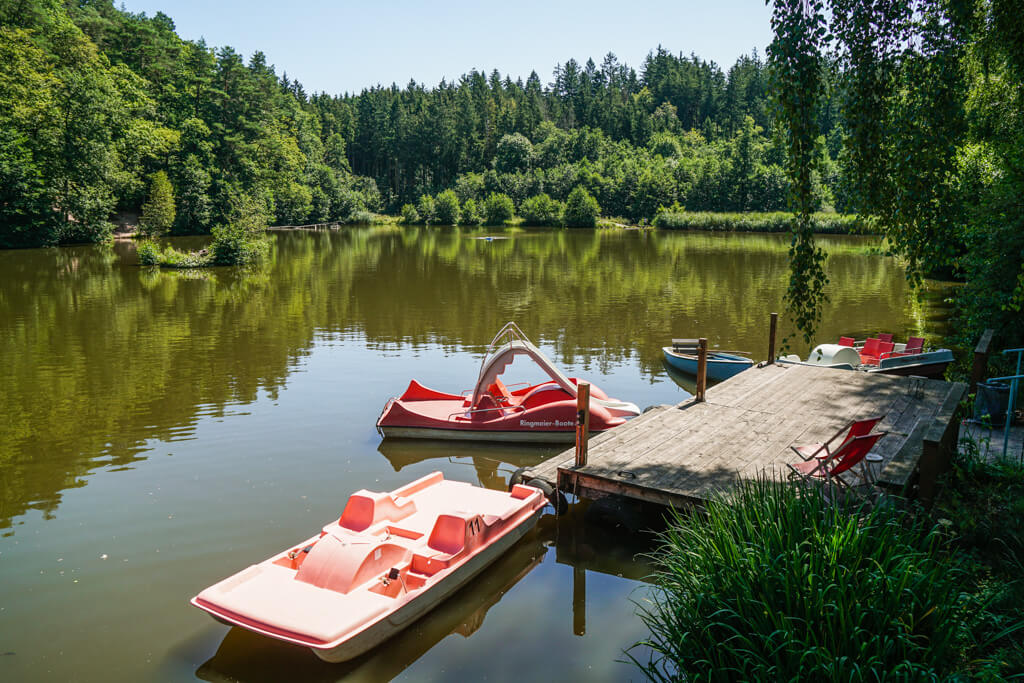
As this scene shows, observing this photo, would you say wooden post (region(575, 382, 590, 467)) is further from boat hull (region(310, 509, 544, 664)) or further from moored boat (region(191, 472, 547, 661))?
boat hull (region(310, 509, 544, 664))

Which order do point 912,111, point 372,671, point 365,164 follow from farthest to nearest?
point 365,164 < point 912,111 < point 372,671

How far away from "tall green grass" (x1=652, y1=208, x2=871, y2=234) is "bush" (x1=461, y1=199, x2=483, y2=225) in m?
22.4

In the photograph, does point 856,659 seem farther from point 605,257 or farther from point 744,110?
point 744,110

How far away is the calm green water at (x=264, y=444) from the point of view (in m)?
6.89

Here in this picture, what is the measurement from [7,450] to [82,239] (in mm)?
45725

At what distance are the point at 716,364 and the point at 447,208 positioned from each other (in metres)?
79.0

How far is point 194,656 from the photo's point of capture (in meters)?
6.67

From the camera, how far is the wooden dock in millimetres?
8180

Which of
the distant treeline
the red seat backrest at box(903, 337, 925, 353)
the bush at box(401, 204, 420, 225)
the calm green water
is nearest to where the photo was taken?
the calm green water

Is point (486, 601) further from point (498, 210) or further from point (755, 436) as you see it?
point (498, 210)

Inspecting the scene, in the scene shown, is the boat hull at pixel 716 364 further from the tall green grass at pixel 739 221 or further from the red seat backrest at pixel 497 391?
the tall green grass at pixel 739 221

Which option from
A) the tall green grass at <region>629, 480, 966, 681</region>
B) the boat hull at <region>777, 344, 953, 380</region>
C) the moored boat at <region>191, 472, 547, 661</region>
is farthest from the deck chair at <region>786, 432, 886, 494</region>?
the boat hull at <region>777, 344, 953, 380</region>

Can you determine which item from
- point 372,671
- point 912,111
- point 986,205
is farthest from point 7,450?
point 986,205

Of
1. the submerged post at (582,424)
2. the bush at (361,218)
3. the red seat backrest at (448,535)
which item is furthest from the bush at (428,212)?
the red seat backrest at (448,535)
